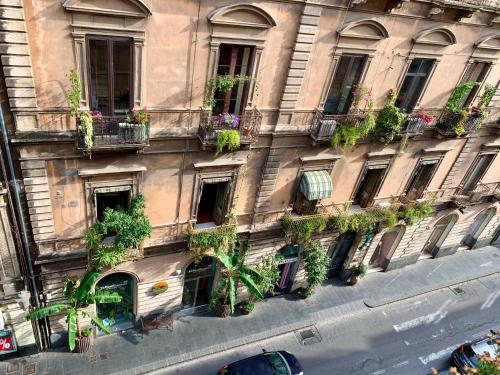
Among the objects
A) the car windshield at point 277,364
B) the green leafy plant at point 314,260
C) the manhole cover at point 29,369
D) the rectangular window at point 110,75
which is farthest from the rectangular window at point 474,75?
the manhole cover at point 29,369

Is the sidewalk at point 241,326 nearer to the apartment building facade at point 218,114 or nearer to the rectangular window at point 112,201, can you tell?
the apartment building facade at point 218,114

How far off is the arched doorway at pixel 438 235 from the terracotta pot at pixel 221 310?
14.9 metres

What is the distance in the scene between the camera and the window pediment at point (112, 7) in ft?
36.4

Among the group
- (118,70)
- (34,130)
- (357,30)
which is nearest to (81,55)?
(118,70)

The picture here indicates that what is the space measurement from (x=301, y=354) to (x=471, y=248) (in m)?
18.1

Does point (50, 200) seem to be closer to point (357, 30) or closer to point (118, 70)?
point (118, 70)

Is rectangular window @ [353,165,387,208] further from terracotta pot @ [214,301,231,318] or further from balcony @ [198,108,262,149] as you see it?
terracotta pot @ [214,301,231,318]

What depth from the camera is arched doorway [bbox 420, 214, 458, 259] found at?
2692cm

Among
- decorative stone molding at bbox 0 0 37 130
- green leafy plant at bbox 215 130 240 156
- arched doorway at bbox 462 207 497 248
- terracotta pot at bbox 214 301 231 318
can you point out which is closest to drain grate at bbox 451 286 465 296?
arched doorway at bbox 462 207 497 248

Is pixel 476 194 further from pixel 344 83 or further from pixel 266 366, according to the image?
pixel 266 366

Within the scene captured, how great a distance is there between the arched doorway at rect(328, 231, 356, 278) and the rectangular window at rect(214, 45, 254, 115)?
1147 cm

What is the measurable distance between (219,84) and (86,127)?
4672mm

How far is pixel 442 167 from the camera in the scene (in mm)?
22484

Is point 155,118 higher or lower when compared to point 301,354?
higher
